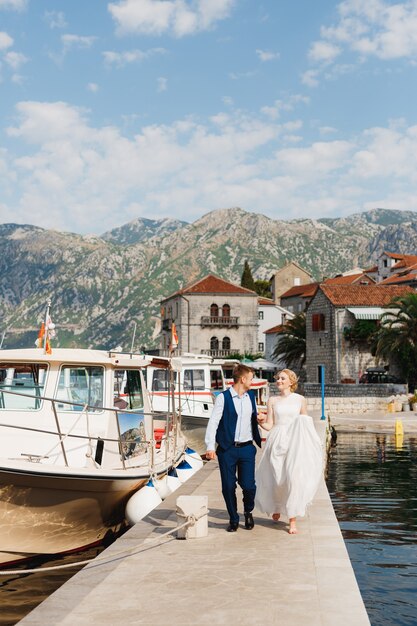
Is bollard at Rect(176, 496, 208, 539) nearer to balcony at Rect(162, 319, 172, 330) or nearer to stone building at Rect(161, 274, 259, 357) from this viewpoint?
stone building at Rect(161, 274, 259, 357)

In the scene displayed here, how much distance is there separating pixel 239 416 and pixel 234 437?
265 millimetres

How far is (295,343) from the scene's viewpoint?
7075 cm

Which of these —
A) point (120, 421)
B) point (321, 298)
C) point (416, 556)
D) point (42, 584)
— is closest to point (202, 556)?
point (42, 584)

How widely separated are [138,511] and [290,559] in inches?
175

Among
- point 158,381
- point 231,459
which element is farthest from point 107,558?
point 158,381

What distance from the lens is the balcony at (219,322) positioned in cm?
7825

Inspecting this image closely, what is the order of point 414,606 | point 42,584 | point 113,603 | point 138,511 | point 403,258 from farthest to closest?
point 403,258 → point 138,511 → point 42,584 → point 414,606 → point 113,603

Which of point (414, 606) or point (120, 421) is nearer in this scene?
point (414, 606)

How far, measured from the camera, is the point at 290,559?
7438 mm

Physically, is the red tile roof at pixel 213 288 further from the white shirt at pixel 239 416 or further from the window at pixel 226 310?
the white shirt at pixel 239 416

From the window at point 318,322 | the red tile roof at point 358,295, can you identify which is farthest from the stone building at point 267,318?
the red tile roof at point 358,295

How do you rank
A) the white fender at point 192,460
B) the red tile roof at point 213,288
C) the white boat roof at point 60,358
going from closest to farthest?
the white boat roof at point 60,358, the white fender at point 192,460, the red tile roof at point 213,288

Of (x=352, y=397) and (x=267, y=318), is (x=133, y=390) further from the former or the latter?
(x=267, y=318)

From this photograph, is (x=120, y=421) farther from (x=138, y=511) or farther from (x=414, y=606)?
(x=414, y=606)
